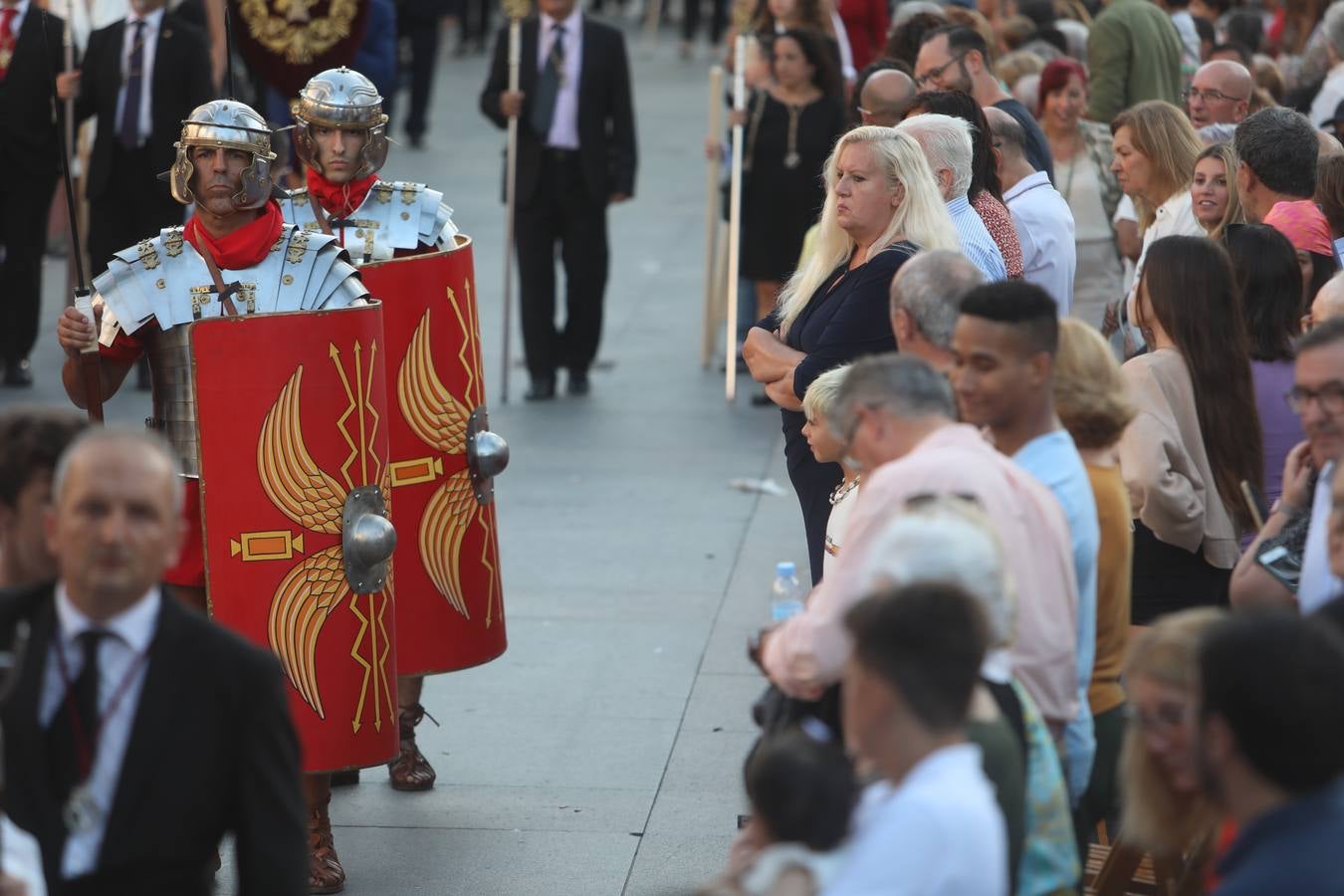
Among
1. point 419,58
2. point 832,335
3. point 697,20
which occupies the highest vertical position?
point 832,335

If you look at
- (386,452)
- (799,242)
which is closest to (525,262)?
(799,242)

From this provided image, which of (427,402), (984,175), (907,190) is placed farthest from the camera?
(984,175)

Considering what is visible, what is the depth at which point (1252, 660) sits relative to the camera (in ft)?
8.35

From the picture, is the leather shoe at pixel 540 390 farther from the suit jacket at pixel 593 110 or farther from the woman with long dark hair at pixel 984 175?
the woman with long dark hair at pixel 984 175

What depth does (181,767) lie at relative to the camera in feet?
9.86

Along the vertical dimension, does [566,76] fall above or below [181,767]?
below

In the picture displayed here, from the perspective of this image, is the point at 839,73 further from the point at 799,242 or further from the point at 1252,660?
the point at 1252,660

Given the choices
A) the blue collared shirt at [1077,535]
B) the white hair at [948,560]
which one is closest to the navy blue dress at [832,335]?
the blue collared shirt at [1077,535]

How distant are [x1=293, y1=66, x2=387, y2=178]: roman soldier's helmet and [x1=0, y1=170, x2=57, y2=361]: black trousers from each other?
5081 millimetres

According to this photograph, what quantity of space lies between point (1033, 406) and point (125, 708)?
5.69 ft

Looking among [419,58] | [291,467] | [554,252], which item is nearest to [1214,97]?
[554,252]

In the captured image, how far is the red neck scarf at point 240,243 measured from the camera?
5.18m

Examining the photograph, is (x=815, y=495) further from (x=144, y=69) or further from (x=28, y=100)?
(x=28, y=100)

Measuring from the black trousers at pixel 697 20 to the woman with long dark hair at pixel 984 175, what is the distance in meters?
16.9
